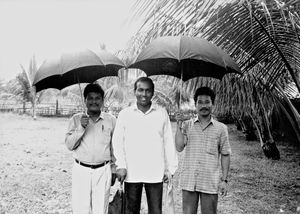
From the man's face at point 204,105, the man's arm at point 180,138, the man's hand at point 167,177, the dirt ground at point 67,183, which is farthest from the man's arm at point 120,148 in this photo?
the dirt ground at point 67,183

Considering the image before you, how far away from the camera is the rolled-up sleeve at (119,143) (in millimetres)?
2586

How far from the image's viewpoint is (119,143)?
103 inches

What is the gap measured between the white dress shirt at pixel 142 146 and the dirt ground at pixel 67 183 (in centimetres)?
197

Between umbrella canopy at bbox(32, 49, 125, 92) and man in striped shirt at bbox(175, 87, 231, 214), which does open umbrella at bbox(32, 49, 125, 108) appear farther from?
man in striped shirt at bbox(175, 87, 231, 214)

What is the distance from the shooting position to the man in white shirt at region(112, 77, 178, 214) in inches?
102

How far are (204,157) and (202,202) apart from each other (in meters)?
0.43

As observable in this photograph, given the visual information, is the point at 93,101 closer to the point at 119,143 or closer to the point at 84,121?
the point at 84,121

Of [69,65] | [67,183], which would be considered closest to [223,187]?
[69,65]

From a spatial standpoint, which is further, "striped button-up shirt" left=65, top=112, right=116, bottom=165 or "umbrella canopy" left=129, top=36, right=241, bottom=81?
"striped button-up shirt" left=65, top=112, right=116, bottom=165

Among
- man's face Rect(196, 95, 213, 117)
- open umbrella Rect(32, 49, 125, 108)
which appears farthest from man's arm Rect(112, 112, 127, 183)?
man's face Rect(196, 95, 213, 117)

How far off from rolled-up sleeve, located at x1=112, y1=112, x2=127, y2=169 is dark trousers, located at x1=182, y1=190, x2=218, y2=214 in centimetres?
70

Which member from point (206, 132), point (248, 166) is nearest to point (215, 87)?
point (206, 132)

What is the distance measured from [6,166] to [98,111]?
5834 millimetres

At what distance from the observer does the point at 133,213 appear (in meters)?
2.69
